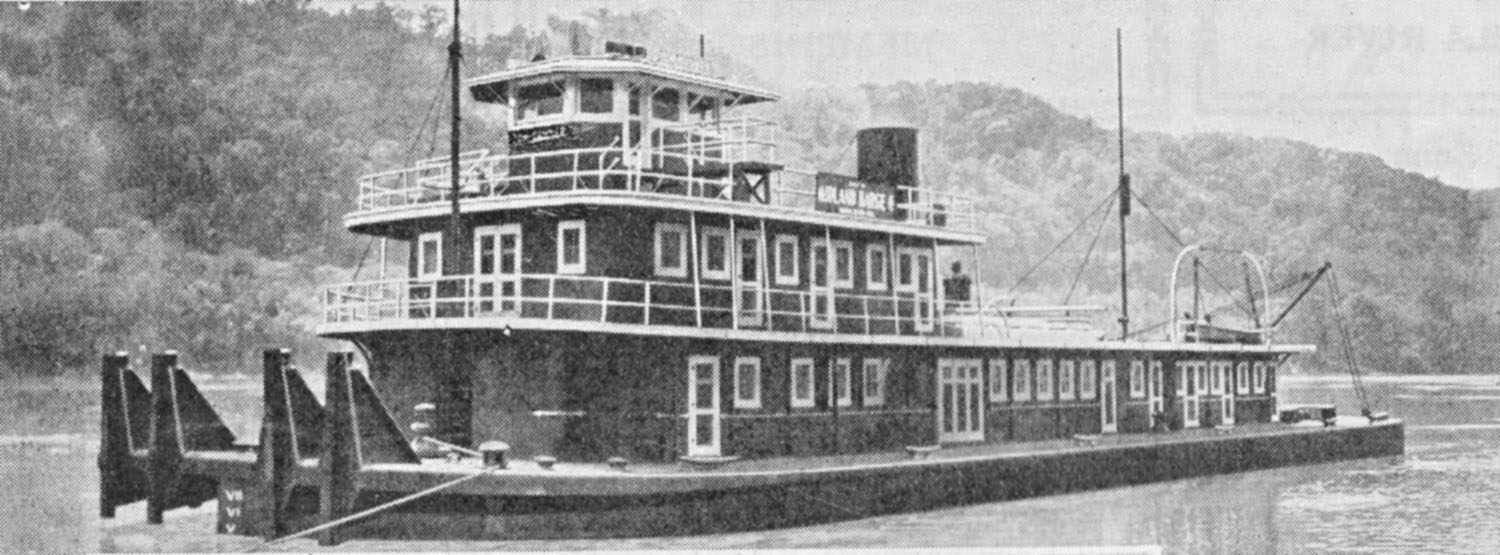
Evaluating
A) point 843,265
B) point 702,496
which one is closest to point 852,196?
point 843,265

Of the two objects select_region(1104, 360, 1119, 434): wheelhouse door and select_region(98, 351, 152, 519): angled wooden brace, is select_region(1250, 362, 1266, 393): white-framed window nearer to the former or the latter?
select_region(1104, 360, 1119, 434): wheelhouse door

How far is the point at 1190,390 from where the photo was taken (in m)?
35.7

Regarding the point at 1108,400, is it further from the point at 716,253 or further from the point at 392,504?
the point at 392,504

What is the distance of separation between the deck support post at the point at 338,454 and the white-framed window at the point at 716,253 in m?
5.77

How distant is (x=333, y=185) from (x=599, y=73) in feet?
192

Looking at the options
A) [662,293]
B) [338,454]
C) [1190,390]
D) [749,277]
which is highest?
[749,277]

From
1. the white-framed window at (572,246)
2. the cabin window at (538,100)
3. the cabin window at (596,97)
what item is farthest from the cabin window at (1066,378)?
the white-framed window at (572,246)

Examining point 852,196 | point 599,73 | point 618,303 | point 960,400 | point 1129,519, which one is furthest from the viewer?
point 960,400

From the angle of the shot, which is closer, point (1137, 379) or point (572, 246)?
point (572, 246)

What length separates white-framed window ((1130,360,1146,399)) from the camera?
33406mm

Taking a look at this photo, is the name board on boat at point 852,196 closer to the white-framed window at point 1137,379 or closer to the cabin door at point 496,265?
the cabin door at point 496,265

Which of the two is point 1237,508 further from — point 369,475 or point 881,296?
point 369,475

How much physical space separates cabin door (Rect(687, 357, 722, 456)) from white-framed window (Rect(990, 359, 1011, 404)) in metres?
Answer: 7.56

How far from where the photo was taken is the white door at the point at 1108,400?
1278 inches
